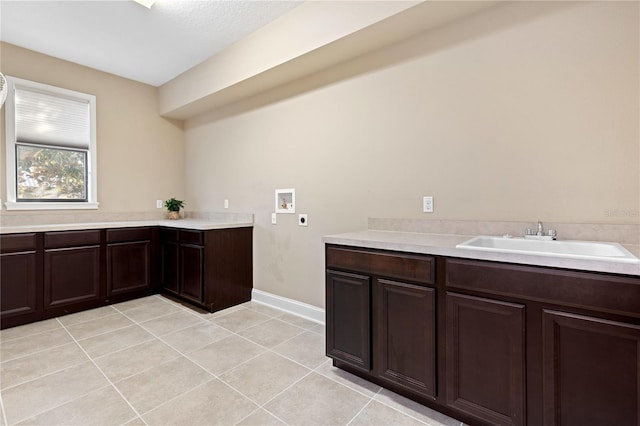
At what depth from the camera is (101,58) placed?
11.5ft

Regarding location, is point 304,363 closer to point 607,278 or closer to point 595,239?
point 607,278

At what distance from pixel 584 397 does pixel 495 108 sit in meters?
1.64

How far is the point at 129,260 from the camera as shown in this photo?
11.8 feet

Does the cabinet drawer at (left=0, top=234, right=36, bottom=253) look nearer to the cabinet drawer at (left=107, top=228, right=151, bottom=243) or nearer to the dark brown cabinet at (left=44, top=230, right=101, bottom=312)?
the dark brown cabinet at (left=44, top=230, right=101, bottom=312)

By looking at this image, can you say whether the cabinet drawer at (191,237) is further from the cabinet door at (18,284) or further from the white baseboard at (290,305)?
the cabinet door at (18,284)

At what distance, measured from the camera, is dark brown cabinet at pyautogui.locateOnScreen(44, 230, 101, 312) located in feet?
9.99

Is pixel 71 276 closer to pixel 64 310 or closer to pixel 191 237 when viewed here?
pixel 64 310

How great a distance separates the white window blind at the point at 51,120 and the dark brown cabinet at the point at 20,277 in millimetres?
1225

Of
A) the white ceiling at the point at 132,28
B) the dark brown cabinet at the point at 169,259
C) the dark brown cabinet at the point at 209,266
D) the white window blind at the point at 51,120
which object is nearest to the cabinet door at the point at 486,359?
the dark brown cabinet at the point at 209,266

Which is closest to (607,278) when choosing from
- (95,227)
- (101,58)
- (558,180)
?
(558,180)

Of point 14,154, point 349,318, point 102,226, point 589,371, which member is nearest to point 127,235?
point 102,226

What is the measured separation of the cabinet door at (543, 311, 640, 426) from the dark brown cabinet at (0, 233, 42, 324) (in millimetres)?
4147

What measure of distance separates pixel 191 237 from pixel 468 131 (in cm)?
289

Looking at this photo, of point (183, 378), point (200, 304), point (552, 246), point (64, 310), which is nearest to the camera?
point (552, 246)
